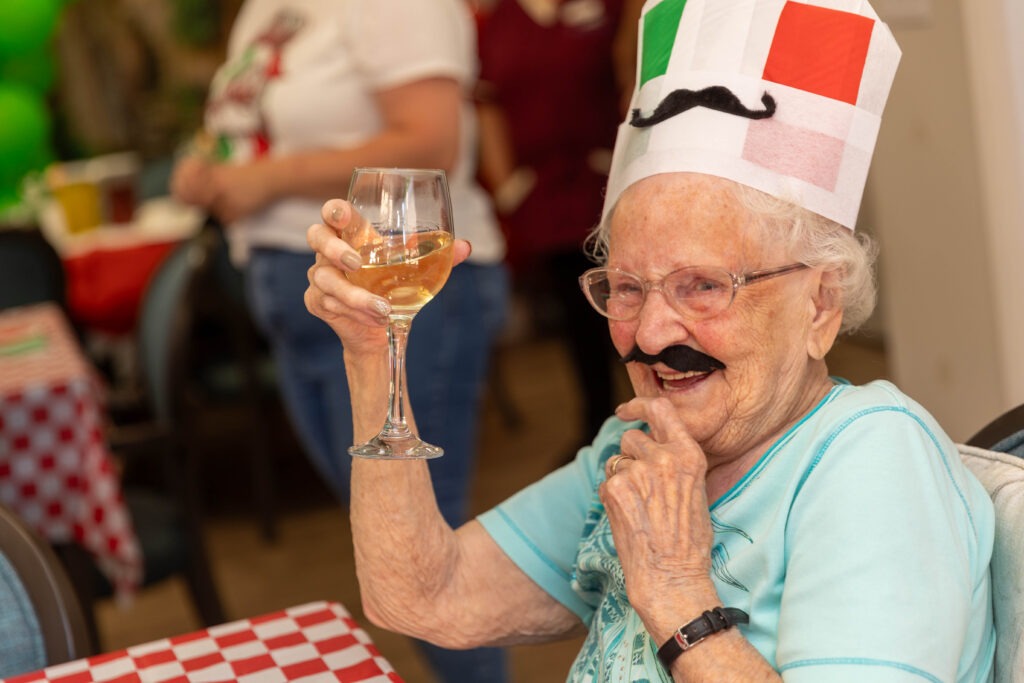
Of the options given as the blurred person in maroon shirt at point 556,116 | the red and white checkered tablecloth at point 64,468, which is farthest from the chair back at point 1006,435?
the blurred person in maroon shirt at point 556,116

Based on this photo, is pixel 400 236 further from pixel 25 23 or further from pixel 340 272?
pixel 25 23

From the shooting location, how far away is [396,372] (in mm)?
1174

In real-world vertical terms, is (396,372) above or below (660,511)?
above

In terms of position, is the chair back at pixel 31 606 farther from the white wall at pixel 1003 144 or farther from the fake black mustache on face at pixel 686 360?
the white wall at pixel 1003 144

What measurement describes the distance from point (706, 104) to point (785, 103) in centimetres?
8

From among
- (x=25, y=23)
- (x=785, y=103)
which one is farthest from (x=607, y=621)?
(x=25, y=23)

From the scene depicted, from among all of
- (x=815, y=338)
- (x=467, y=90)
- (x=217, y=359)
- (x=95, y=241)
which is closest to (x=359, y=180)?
(x=815, y=338)

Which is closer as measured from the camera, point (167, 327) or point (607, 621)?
point (607, 621)

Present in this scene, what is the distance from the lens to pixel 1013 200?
1.69 metres

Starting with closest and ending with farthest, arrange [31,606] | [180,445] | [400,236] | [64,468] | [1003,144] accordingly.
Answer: [400,236]
[31,606]
[1003,144]
[64,468]
[180,445]

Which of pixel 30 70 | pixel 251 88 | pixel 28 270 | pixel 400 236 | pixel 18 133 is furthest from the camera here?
pixel 30 70

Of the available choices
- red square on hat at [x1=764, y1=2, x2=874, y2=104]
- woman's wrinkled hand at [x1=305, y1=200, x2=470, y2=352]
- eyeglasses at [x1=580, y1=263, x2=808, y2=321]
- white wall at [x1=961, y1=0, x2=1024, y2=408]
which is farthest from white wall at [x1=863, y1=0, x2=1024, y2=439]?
woman's wrinkled hand at [x1=305, y1=200, x2=470, y2=352]

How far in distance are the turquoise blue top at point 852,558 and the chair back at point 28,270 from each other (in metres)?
2.63

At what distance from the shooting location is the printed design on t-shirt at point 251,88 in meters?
2.18
